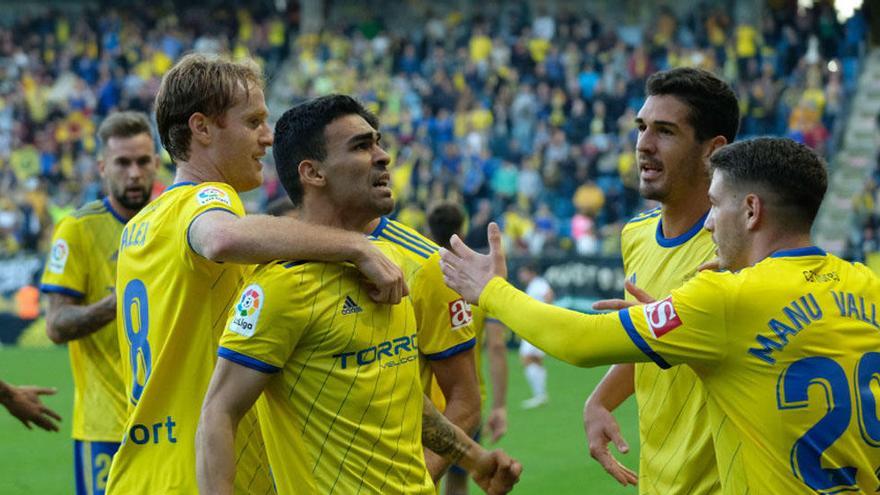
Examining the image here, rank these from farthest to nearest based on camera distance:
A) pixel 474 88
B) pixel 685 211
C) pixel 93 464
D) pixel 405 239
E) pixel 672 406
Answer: pixel 474 88, pixel 93 464, pixel 405 239, pixel 685 211, pixel 672 406

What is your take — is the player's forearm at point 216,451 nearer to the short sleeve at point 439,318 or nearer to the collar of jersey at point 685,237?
the short sleeve at point 439,318

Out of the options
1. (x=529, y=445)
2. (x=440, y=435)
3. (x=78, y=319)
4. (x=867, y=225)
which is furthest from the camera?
(x=867, y=225)

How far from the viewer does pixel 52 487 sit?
10922 millimetres

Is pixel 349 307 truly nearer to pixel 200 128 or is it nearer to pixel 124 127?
pixel 200 128

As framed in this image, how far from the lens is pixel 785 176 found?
3.87 metres

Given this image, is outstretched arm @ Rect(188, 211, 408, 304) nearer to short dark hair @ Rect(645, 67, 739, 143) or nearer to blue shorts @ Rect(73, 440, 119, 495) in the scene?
short dark hair @ Rect(645, 67, 739, 143)

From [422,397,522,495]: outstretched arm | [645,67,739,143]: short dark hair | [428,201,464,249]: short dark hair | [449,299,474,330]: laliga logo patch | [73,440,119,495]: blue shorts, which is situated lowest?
[73,440,119,495]: blue shorts

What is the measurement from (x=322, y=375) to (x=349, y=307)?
239 millimetres

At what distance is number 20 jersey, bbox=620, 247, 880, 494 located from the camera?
370 centimetres

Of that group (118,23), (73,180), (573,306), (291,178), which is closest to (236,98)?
(291,178)

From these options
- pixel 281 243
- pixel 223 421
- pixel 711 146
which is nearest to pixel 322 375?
pixel 223 421

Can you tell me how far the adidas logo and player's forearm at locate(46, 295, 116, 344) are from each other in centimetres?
229

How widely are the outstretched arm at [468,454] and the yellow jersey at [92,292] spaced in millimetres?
2401

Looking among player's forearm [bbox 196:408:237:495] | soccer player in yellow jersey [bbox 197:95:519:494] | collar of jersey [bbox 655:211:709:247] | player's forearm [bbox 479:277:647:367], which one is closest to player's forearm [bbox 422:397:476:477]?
soccer player in yellow jersey [bbox 197:95:519:494]
